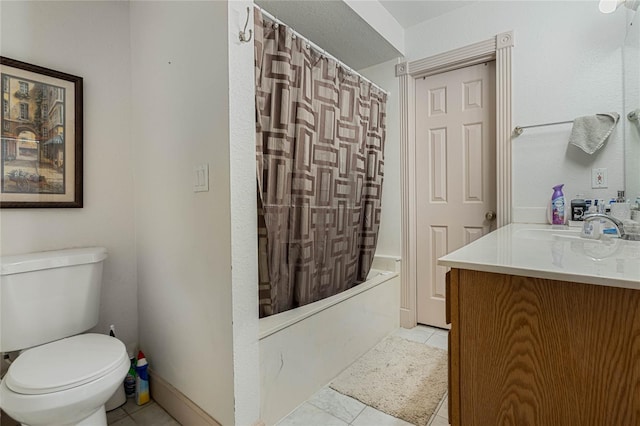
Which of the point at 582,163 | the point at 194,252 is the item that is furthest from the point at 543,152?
the point at 194,252

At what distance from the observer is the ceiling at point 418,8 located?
214cm

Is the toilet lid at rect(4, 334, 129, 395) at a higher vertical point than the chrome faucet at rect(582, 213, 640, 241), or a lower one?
lower

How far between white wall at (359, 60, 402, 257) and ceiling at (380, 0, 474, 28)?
0.32m

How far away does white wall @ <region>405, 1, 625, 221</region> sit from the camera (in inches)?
68.2

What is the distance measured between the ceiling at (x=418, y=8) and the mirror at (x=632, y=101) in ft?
3.28

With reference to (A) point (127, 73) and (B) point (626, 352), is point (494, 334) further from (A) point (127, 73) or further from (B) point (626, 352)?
(A) point (127, 73)

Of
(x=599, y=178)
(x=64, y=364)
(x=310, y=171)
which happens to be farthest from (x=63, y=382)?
(x=599, y=178)

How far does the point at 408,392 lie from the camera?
1588 mm

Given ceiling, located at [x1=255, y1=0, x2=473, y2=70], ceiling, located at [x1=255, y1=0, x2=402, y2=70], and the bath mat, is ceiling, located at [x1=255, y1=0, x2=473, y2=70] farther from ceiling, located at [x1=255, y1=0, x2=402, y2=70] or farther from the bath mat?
the bath mat

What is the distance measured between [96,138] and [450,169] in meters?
2.30

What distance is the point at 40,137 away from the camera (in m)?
1.42

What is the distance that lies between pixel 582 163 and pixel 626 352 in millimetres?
1560

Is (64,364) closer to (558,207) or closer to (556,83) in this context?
(558,207)

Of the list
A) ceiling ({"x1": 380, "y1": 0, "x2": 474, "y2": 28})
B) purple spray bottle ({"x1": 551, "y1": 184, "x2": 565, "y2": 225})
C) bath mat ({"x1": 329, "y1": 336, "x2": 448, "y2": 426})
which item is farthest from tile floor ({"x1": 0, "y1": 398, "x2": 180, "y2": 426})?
ceiling ({"x1": 380, "y1": 0, "x2": 474, "y2": 28})
